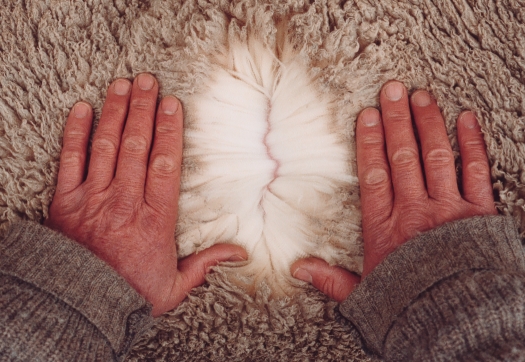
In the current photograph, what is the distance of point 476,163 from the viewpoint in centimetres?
79

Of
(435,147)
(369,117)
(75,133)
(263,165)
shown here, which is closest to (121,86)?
(75,133)

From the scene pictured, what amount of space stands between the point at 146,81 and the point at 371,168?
14.9 inches

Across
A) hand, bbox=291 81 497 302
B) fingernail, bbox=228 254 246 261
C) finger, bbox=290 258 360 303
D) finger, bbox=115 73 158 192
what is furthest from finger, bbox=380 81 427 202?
finger, bbox=115 73 158 192

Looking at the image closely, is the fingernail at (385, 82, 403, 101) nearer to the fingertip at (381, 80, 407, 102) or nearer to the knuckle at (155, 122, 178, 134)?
the fingertip at (381, 80, 407, 102)

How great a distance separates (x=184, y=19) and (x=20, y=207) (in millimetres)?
383

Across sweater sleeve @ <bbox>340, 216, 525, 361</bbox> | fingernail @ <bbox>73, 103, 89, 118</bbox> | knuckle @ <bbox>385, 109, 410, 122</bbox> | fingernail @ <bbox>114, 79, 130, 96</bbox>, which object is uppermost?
fingernail @ <bbox>114, 79, 130, 96</bbox>

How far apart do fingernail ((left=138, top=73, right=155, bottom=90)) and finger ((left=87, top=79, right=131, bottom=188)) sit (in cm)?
2

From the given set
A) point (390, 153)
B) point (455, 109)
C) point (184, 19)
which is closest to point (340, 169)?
point (390, 153)

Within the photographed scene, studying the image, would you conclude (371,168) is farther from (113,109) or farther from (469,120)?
(113,109)

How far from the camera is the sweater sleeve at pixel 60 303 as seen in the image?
672 mm

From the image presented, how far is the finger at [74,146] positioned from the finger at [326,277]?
1.26ft

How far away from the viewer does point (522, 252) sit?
2.45 feet

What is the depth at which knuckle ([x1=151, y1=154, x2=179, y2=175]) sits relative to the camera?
32.8 inches

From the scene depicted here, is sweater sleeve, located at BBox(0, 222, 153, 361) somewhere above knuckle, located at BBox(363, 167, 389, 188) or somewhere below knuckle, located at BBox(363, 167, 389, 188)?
below
